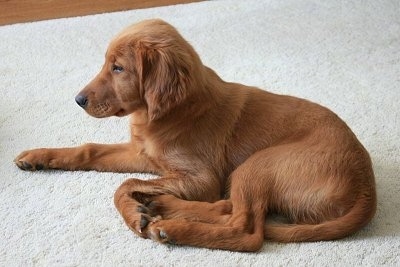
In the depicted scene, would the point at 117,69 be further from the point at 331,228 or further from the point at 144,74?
the point at 331,228

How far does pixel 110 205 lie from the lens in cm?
197

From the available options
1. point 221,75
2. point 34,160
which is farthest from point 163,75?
point 221,75

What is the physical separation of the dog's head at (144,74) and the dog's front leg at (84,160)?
225 millimetres

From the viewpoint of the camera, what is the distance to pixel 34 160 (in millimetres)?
2086

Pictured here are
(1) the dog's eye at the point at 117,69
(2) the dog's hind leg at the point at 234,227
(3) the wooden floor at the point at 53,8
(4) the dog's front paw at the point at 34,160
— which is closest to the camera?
(2) the dog's hind leg at the point at 234,227

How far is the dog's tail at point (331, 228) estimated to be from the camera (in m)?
1.77

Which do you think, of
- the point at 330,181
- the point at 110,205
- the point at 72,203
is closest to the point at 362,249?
the point at 330,181

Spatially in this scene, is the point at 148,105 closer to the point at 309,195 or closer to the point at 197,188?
the point at 197,188

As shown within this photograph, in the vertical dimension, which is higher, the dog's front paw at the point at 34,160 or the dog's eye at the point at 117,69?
the dog's eye at the point at 117,69

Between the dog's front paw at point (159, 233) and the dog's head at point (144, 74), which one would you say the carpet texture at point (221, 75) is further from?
the dog's head at point (144, 74)

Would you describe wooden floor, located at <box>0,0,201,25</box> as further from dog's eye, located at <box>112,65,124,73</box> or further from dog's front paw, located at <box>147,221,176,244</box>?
dog's front paw, located at <box>147,221,176,244</box>

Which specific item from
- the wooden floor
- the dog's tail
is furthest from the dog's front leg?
the wooden floor

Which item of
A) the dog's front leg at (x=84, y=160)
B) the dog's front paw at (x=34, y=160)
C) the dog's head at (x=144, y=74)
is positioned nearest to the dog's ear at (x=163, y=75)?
the dog's head at (x=144, y=74)

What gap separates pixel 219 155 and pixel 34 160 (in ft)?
2.21
